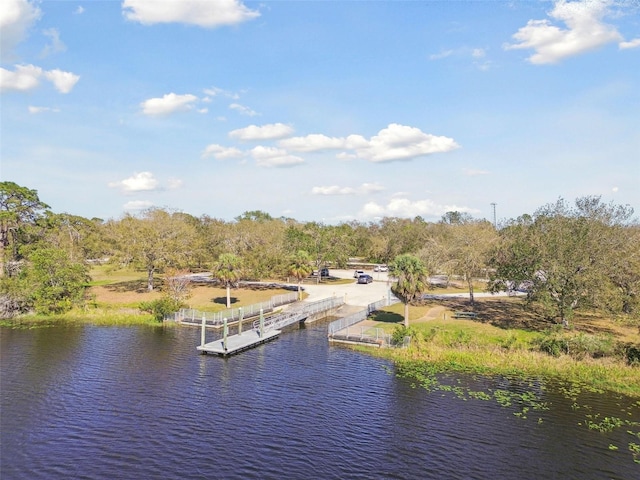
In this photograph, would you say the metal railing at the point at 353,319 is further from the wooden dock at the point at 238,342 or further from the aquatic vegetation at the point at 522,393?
the aquatic vegetation at the point at 522,393

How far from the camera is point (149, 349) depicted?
131 ft

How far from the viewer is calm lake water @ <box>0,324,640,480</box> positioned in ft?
68.4

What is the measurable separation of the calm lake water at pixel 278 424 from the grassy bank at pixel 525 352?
8.48 ft

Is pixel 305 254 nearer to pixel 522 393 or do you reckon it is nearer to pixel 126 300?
pixel 126 300

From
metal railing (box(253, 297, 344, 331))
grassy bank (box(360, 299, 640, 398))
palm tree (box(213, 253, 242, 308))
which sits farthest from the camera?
palm tree (box(213, 253, 242, 308))

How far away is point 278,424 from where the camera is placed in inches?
991

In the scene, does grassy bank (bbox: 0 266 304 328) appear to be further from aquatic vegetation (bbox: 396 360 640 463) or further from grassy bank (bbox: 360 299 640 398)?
aquatic vegetation (bbox: 396 360 640 463)

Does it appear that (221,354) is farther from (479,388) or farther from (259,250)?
(259,250)

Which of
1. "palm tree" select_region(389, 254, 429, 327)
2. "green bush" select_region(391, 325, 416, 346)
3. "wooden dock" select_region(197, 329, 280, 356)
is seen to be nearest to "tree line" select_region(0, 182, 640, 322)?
"palm tree" select_region(389, 254, 429, 327)

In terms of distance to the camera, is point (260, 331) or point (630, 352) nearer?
point (630, 352)

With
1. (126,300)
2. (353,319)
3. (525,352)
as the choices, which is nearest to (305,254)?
(353,319)

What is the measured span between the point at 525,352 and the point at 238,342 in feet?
83.7

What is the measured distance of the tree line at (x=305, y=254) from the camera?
4175cm

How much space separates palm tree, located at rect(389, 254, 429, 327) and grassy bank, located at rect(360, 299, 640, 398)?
3.58 metres
